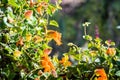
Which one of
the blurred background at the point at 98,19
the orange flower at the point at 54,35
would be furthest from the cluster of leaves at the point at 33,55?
the blurred background at the point at 98,19

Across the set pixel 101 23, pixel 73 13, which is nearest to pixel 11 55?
pixel 101 23

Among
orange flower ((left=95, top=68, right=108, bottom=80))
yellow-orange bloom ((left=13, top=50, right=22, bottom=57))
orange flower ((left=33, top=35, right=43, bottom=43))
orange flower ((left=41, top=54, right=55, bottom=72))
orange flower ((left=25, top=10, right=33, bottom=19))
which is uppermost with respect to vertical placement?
orange flower ((left=25, top=10, right=33, bottom=19))

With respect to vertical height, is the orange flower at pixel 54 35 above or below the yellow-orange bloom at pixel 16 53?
above

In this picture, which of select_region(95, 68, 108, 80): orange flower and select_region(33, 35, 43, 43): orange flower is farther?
select_region(33, 35, 43, 43): orange flower

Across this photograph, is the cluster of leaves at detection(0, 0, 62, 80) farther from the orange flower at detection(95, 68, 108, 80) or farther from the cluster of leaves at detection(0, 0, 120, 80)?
the orange flower at detection(95, 68, 108, 80)

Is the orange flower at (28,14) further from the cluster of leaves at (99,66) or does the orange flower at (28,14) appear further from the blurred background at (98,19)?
the blurred background at (98,19)

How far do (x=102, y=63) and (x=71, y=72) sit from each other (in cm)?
15

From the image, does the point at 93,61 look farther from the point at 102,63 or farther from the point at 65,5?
the point at 65,5

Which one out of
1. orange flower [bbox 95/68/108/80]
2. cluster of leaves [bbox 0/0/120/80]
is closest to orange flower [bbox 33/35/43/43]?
cluster of leaves [bbox 0/0/120/80]

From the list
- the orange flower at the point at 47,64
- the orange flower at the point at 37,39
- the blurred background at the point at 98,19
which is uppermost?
the orange flower at the point at 37,39

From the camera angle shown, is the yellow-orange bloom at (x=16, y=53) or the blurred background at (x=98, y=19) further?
the blurred background at (x=98, y=19)

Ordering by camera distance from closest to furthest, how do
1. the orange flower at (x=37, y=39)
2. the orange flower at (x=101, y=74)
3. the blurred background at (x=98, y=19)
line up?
the orange flower at (x=101, y=74) → the orange flower at (x=37, y=39) → the blurred background at (x=98, y=19)

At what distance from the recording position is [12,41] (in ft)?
6.28

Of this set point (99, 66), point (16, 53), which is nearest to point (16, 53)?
point (16, 53)
